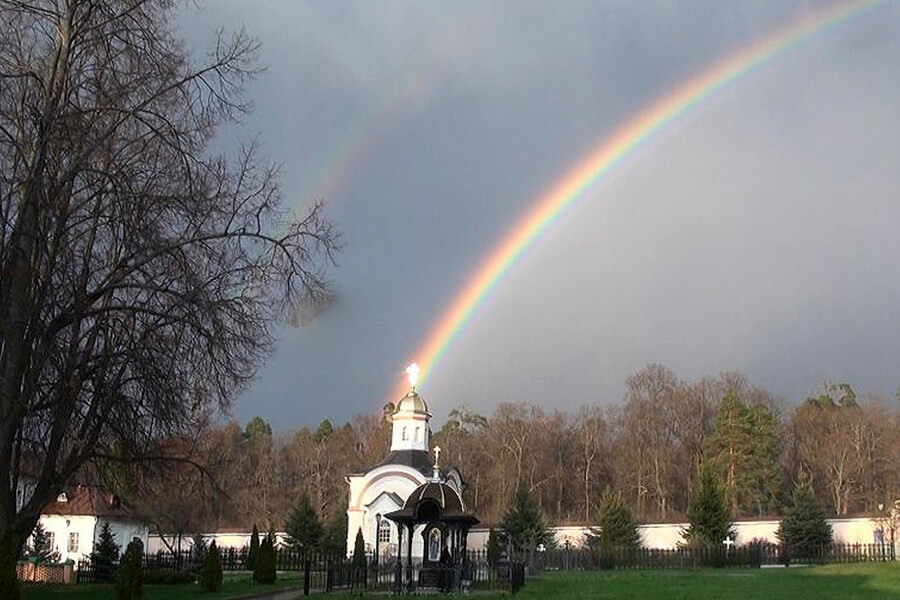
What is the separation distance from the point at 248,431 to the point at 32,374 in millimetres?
94208

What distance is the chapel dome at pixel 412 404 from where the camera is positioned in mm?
50719

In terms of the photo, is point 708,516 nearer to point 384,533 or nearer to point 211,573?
point 384,533

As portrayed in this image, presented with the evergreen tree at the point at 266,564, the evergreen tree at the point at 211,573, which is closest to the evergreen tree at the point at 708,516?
the evergreen tree at the point at 266,564

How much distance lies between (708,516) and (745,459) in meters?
16.3

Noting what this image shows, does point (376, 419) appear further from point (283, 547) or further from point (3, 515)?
point (3, 515)

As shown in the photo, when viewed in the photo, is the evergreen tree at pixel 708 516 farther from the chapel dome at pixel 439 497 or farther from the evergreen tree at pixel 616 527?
the chapel dome at pixel 439 497

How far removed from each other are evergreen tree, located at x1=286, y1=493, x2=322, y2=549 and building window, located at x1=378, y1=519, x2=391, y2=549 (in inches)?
203

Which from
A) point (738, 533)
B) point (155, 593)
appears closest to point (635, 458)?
point (738, 533)

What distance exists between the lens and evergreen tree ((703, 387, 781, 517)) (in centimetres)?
5838

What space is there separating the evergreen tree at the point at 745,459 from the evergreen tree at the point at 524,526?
15.0 metres

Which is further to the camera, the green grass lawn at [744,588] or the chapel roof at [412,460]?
the chapel roof at [412,460]

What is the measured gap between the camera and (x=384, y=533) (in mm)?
47188

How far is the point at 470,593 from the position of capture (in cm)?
2489

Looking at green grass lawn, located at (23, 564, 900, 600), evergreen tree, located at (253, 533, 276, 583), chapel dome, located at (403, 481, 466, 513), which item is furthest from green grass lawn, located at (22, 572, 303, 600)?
chapel dome, located at (403, 481, 466, 513)
